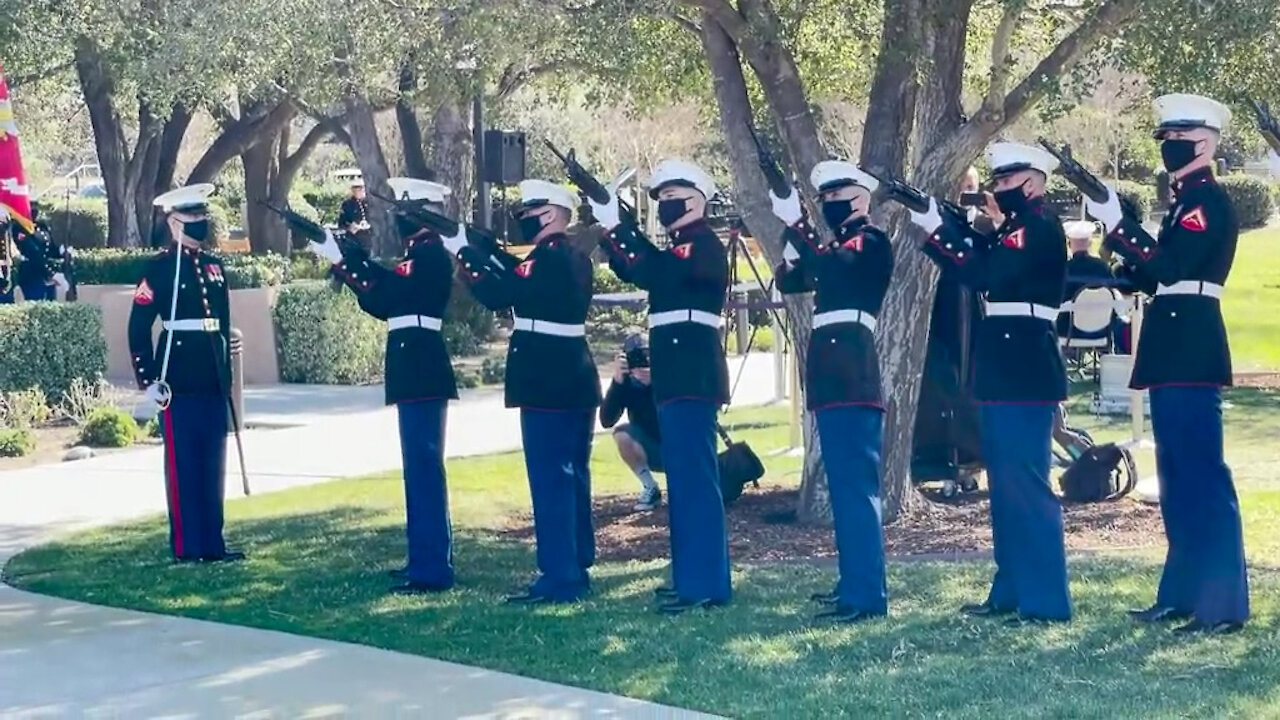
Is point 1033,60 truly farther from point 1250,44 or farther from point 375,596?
point 375,596

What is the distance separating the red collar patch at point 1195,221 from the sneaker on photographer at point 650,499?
4.44m

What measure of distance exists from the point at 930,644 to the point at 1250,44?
344cm

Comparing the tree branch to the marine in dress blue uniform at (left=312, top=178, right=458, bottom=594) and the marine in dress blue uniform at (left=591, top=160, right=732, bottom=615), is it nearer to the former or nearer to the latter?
the marine in dress blue uniform at (left=591, top=160, right=732, bottom=615)

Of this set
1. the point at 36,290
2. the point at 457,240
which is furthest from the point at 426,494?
the point at 36,290

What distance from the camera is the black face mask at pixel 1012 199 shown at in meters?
7.35

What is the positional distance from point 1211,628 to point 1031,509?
→ 31.4 inches

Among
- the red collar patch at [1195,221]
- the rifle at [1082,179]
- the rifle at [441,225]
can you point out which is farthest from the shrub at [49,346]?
the red collar patch at [1195,221]

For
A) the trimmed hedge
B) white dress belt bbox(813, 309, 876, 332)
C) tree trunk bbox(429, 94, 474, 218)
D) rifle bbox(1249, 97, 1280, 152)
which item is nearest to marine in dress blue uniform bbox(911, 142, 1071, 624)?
white dress belt bbox(813, 309, 876, 332)

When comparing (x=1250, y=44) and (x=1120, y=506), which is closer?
(x=1250, y=44)

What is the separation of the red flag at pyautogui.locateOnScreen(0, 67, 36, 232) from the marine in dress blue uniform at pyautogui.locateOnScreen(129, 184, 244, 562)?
2740 mm

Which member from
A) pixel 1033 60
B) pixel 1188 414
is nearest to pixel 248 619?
pixel 1188 414

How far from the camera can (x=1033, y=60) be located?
40.7 ft

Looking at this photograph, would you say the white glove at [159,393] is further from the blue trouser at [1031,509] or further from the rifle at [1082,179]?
the rifle at [1082,179]

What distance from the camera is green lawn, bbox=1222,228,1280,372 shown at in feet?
69.7
